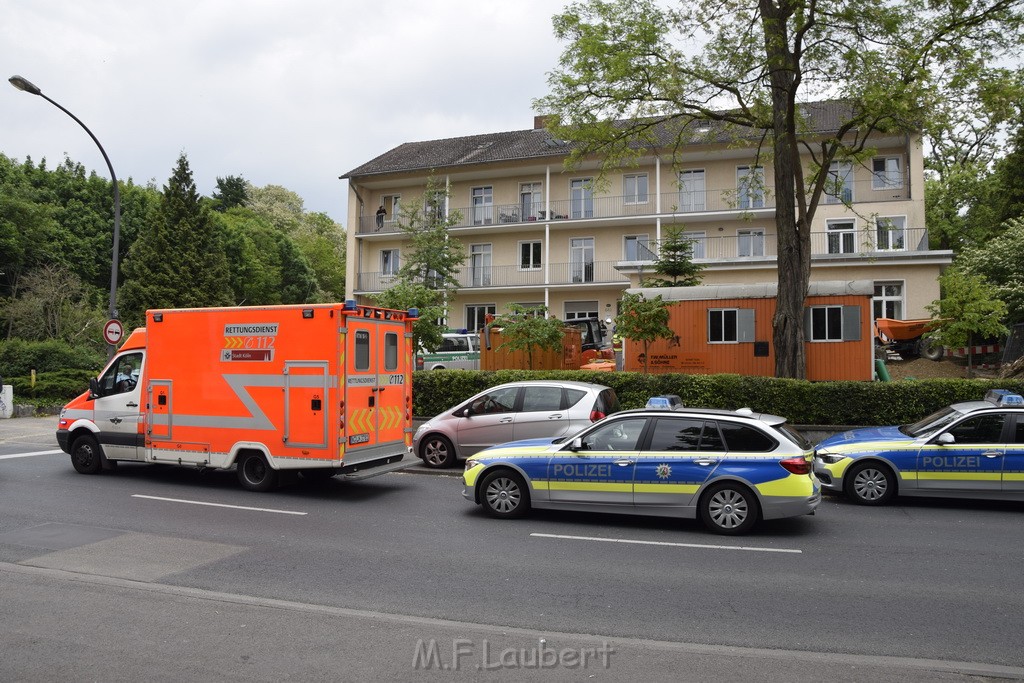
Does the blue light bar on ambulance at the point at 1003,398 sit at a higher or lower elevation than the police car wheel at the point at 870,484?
higher

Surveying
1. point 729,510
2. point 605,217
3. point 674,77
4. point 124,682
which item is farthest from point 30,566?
point 605,217

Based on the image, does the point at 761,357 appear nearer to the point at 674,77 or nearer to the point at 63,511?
the point at 674,77

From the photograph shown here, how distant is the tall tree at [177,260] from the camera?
150 feet

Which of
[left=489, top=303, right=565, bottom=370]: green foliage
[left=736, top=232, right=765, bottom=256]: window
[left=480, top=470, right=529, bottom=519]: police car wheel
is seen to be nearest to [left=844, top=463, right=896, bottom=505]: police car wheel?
[left=480, top=470, right=529, bottom=519]: police car wheel

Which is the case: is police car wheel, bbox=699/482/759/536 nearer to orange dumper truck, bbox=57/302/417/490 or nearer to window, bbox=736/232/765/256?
orange dumper truck, bbox=57/302/417/490

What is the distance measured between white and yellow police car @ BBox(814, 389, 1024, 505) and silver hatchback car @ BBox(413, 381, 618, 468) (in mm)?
3720

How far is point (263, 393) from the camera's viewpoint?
34.5 ft

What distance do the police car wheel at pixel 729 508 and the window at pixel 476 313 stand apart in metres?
32.4

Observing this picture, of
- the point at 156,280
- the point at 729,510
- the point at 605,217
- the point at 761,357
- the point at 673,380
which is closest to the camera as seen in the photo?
the point at 729,510

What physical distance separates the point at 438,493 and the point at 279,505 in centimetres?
231

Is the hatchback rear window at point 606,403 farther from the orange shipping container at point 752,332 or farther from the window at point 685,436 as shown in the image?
the orange shipping container at point 752,332

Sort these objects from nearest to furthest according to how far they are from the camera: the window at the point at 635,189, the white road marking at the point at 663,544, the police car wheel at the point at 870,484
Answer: the white road marking at the point at 663,544
the police car wheel at the point at 870,484
the window at the point at 635,189

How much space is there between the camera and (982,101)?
16.3 metres

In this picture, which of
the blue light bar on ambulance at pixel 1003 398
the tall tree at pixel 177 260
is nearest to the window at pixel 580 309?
the tall tree at pixel 177 260
